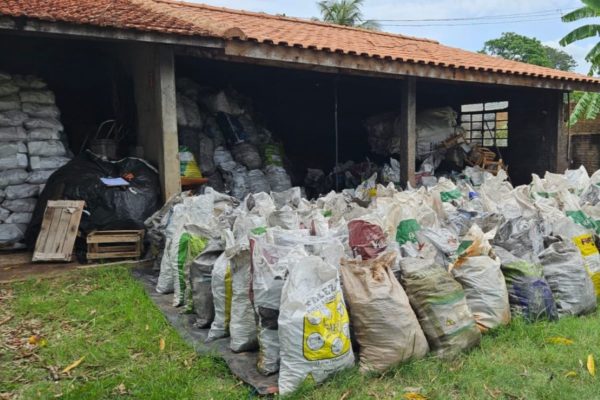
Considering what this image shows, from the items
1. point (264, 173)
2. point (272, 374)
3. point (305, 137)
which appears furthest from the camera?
point (305, 137)

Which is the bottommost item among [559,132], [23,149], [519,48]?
[23,149]

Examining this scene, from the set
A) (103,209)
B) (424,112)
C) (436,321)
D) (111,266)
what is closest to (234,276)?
(436,321)

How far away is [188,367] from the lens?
2.71 metres

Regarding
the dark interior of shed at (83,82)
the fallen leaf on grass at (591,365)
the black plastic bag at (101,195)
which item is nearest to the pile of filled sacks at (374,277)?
the fallen leaf on grass at (591,365)

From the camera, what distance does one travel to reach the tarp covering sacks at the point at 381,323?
254 centimetres

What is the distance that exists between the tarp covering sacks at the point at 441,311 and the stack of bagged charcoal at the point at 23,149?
4.60 metres

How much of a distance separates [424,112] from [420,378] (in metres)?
7.31

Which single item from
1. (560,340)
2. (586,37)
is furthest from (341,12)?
(560,340)

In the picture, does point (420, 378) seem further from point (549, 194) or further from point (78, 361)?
point (549, 194)

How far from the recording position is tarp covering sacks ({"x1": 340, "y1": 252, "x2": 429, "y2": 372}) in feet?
8.32

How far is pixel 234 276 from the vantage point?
9.82 ft

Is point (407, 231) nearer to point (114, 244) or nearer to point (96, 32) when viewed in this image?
point (114, 244)

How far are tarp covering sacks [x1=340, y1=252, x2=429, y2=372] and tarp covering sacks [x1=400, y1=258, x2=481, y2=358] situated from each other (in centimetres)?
8

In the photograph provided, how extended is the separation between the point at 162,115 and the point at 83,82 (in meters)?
2.85
